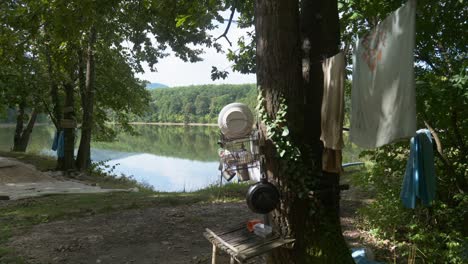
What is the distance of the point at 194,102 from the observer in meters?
76.6

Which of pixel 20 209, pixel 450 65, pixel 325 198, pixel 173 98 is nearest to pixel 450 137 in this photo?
pixel 450 65

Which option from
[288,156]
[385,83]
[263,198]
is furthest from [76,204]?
[385,83]

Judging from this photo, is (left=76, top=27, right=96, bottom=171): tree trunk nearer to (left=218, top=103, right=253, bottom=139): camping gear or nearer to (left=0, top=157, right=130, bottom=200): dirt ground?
(left=0, top=157, right=130, bottom=200): dirt ground

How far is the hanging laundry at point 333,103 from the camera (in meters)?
3.02

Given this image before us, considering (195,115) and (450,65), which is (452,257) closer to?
(450,65)

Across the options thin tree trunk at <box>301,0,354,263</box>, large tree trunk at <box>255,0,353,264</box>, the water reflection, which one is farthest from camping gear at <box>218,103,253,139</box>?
the water reflection

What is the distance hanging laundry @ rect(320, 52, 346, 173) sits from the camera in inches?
119

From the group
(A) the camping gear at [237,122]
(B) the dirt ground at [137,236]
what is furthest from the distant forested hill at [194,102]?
(A) the camping gear at [237,122]

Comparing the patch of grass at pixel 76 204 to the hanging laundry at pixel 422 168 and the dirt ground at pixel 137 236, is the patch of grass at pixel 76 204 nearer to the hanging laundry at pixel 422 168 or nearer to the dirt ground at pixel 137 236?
the dirt ground at pixel 137 236

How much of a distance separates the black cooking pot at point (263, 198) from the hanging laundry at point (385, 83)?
895mm

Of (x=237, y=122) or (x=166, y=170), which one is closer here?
(x=237, y=122)

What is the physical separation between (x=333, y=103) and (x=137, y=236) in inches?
142

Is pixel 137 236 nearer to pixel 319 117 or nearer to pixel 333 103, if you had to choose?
pixel 319 117

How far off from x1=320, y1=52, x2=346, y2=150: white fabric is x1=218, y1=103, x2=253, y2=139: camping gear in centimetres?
108
